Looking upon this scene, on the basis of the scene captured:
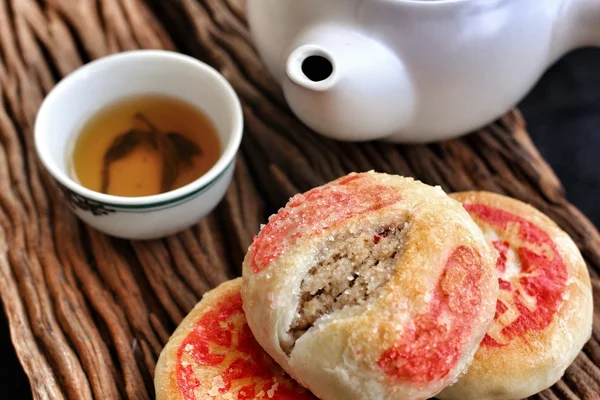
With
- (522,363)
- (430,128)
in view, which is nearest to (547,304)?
(522,363)

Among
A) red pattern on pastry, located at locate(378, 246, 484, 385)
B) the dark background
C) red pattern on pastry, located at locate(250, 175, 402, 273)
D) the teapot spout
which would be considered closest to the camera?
red pattern on pastry, located at locate(378, 246, 484, 385)

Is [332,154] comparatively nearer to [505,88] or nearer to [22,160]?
[505,88]

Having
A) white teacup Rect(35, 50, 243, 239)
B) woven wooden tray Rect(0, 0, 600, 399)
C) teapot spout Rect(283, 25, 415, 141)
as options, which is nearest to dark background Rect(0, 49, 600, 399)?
woven wooden tray Rect(0, 0, 600, 399)

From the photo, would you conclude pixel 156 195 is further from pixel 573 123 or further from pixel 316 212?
pixel 573 123

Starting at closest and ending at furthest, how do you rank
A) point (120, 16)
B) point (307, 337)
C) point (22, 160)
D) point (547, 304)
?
point (307, 337)
point (547, 304)
point (22, 160)
point (120, 16)

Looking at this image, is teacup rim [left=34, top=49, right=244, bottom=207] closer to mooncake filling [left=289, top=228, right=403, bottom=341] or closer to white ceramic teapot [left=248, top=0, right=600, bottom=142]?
white ceramic teapot [left=248, top=0, right=600, bottom=142]

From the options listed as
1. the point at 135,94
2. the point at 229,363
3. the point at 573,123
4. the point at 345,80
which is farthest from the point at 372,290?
the point at 573,123
